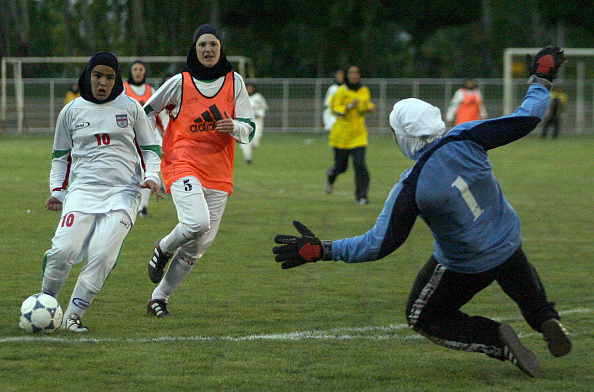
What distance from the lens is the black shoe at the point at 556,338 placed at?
4.89 metres

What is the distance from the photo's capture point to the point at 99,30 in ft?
205

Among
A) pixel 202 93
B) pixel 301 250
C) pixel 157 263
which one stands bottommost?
pixel 157 263

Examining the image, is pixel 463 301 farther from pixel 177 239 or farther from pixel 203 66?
pixel 203 66

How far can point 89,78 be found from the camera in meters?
5.99

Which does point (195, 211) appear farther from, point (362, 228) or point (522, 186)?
point (522, 186)

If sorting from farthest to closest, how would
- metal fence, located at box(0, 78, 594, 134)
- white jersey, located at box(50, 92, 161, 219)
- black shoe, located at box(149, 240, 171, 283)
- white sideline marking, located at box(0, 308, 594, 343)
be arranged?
1. metal fence, located at box(0, 78, 594, 134)
2. black shoe, located at box(149, 240, 171, 283)
3. white jersey, located at box(50, 92, 161, 219)
4. white sideline marking, located at box(0, 308, 594, 343)

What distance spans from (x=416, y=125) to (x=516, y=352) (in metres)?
1.34

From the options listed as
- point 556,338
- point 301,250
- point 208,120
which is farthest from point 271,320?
point 556,338

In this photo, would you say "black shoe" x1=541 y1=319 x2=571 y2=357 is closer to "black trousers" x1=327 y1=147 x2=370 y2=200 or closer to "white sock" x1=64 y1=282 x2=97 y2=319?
"white sock" x1=64 y1=282 x2=97 y2=319

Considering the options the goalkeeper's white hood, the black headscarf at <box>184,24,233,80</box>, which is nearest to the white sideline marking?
the goalkeeper's white hood

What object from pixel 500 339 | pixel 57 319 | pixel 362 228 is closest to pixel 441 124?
pixel 500 339

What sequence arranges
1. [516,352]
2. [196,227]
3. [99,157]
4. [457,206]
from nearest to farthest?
1. [457,206]
2. [516,352]
3. [99,157]
4. [196,227]

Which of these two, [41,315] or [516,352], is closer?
[516,352]

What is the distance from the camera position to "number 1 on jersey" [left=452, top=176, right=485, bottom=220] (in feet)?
15.1
